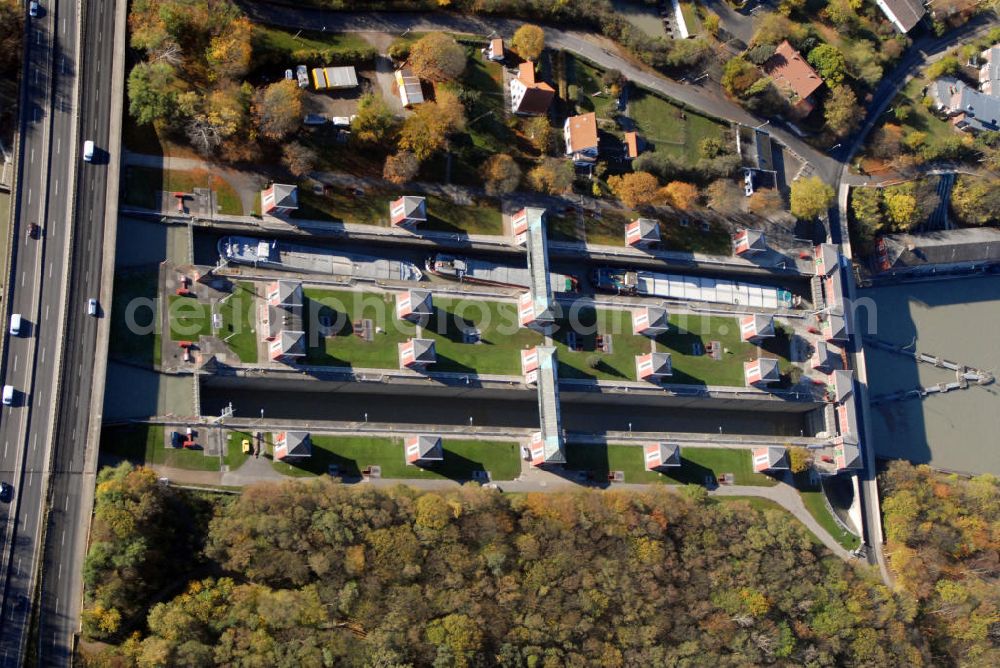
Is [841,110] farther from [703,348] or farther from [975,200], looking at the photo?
[703,348]

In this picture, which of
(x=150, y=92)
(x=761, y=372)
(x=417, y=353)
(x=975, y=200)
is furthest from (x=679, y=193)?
(x=150, y=92)

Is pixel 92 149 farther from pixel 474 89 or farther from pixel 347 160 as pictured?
pixel 474 89

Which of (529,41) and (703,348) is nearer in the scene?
(703,348)

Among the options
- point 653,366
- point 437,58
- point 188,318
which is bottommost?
point 653,366

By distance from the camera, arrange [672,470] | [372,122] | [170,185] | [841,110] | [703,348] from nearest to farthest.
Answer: [170,185], [372,122], [672,470], [703,348], [841,110]

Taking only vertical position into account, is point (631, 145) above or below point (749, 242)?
above

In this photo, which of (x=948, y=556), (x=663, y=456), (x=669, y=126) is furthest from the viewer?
(x=669, y=126)
